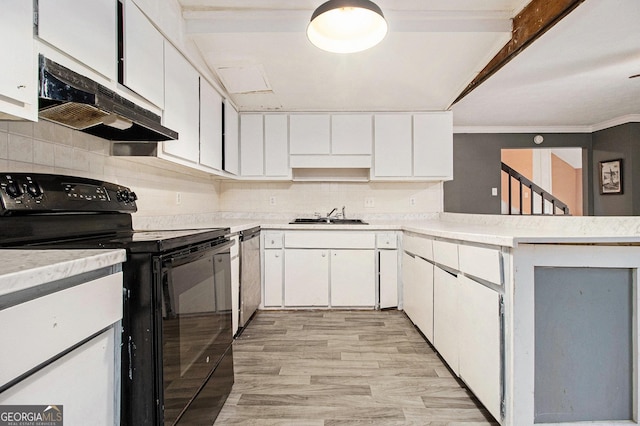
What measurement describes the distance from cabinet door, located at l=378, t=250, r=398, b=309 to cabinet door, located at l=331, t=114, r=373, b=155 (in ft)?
3.81

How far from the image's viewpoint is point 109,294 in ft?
3.12

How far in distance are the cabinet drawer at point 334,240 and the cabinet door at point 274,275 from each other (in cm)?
20

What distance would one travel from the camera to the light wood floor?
164cm

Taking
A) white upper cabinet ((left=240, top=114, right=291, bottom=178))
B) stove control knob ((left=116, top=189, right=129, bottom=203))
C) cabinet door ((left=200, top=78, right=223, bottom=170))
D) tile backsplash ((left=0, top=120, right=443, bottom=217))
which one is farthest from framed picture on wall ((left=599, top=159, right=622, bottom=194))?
stove control knob ((left=116, top=189, right=129, bottom=203))

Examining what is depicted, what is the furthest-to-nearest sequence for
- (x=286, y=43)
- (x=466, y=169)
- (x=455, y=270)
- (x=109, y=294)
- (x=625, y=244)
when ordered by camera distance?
(x=466, y=169) → (x=286, y=43) → (x=455, y=270) → (x=625, y=244) → (x=109, y=294)

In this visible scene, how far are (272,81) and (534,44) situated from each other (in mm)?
2087

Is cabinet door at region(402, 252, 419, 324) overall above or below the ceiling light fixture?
below

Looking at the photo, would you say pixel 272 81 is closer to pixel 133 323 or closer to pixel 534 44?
pixel 534 44

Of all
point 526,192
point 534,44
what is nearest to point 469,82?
point 534,44

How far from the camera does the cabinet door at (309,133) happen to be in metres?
3.65

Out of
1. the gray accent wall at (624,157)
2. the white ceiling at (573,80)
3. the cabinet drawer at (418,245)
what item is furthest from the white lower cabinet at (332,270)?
the gray accent wall at (624,157)

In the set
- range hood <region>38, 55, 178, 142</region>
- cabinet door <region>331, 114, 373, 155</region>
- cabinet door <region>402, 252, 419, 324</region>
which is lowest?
cabinet door <region>402, 252, 419, 324</region>

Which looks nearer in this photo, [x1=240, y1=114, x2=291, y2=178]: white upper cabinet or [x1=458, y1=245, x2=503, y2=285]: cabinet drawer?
[x1=458, y1=245, x2=503, y2=285]: cabinet drawer

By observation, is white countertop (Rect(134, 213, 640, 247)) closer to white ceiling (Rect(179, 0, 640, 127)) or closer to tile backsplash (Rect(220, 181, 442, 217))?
tile backsplash (Rect(220, 181, 442, 217))
